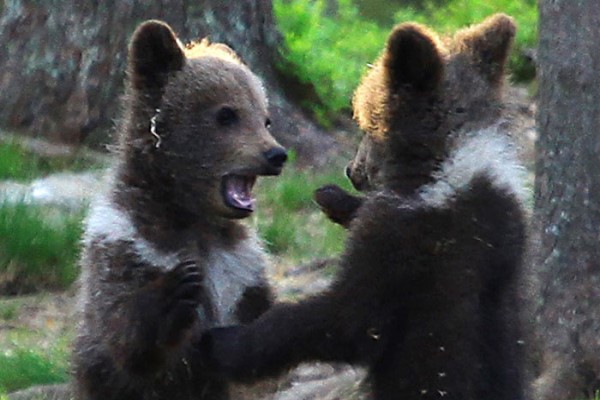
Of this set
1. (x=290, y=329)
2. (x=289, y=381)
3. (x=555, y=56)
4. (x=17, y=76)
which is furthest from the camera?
(x=17, y=76)

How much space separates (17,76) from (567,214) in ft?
13.6

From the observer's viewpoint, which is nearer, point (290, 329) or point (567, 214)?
→ point (290, 329)

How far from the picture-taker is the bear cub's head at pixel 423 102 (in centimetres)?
512

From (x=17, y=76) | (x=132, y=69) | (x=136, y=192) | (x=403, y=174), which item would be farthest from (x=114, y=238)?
(x=17, y=76)

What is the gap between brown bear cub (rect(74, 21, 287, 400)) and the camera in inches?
204

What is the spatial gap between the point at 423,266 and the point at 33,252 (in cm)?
342

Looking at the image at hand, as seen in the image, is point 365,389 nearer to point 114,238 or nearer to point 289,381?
point 114,238

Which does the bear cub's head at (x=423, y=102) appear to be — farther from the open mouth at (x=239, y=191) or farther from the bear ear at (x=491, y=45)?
the open mouth at (x=239, y=191)

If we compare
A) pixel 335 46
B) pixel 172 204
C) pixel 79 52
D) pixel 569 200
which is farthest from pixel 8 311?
pixel 335 46

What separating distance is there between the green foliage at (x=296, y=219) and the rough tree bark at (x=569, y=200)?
175cm

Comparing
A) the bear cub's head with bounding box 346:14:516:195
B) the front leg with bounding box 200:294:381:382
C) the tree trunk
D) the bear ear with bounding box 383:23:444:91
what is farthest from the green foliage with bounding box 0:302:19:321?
the bear ear with bounding box 383:23:444:91

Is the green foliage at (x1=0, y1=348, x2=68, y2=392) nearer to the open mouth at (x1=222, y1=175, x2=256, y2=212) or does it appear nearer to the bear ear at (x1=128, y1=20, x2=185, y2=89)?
the open mouth at (x1=222, y1=175, x2=256, y2=212)

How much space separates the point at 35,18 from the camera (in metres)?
9.41

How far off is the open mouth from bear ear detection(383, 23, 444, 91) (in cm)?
62
